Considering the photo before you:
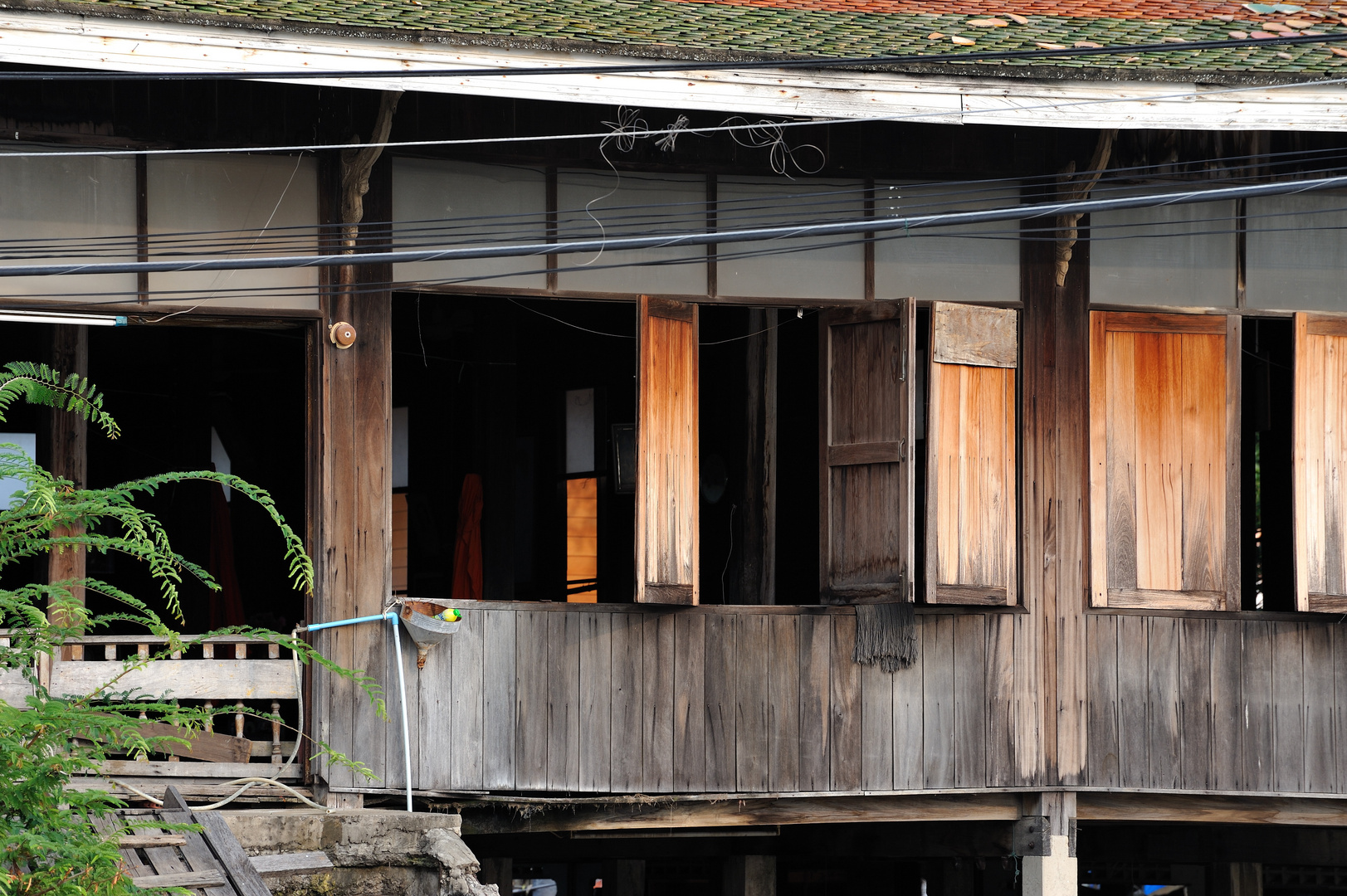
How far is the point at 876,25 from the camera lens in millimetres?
10266

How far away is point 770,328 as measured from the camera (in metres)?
11.2

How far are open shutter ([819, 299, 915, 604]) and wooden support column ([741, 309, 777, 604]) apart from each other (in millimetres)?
1730

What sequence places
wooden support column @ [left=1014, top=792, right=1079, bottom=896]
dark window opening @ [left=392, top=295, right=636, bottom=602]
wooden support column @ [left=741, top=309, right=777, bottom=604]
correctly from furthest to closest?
dark window opening @ [left=392, top=295, right=636, bottom=602] < wooden support column @ [left=741, top=309, right=777, bottom=604] < wooden support column @ [left=1014, top=792, right=1079, bottom=896]

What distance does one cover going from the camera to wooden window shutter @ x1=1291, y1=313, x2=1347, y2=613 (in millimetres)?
10062

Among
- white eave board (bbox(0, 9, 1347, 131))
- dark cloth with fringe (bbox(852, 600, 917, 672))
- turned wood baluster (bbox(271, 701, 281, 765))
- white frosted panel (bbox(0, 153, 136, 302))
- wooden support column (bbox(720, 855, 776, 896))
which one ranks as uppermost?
white eave board (bbox(0, 9, 1347, 131))

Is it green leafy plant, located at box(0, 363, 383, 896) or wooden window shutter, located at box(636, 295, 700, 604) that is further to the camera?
wooden window shutter, located at box(636, 295, 700, 604)

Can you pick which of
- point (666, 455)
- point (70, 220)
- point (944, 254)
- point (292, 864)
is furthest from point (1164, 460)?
point (70, 220)

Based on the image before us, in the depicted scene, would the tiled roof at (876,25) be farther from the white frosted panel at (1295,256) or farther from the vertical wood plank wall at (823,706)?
the vertical wood plank wall at (823,706)

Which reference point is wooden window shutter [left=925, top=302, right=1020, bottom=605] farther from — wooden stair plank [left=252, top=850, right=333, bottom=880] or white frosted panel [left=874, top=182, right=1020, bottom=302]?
wooden stair plank [left=252, top=850, right=333, bottom=880]

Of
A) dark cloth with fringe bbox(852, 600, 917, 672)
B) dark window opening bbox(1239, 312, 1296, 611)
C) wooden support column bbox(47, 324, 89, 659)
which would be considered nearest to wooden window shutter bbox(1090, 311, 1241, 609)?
dark cloth with fringe bbox(852, 600, 917, 672)

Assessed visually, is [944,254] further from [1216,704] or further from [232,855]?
[232,855]

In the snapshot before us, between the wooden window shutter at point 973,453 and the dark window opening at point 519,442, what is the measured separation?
4117 millimetres

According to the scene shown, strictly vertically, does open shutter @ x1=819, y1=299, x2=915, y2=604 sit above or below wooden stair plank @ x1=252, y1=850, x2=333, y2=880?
above

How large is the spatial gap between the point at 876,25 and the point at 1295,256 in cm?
292
